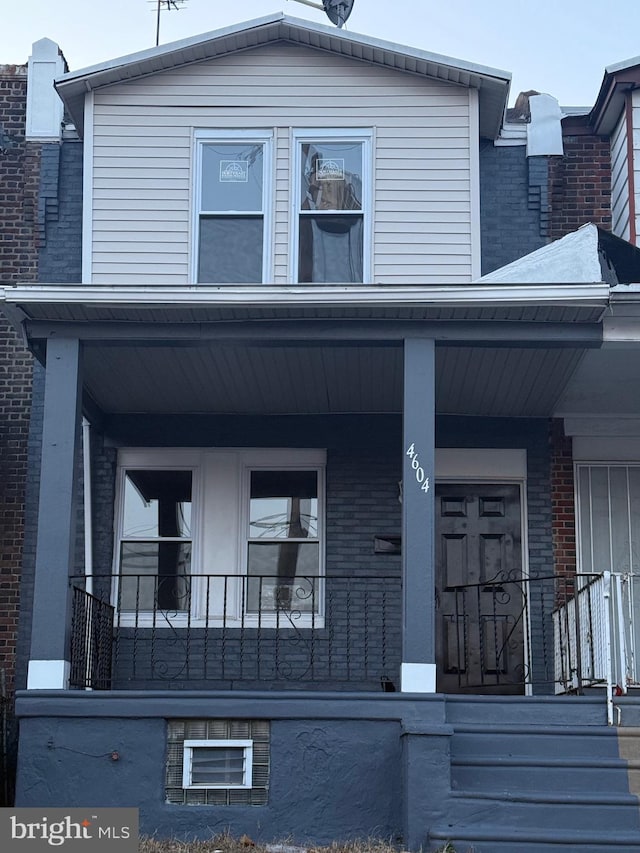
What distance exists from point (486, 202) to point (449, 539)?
3.09 m

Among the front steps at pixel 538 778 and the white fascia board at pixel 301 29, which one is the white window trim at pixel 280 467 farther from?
the white fascia board at pixel 301 29

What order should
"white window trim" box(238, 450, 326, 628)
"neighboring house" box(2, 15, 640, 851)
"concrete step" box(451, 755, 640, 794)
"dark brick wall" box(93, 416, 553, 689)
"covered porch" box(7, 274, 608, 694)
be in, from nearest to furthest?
1. "concrete step" box(451, 755, 640, 794)
2. "neighboring house" box(2, 15, 640, 851)
3. "covered porch" box(7, 274, 608, 694)
4. "dark brick wall" box(93, 416, 553, 689)
5. "white window trim" box(238, 450, 326, 628)

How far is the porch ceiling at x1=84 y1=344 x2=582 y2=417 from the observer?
9.33 meters

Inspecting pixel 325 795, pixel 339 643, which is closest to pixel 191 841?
pixel 325 795

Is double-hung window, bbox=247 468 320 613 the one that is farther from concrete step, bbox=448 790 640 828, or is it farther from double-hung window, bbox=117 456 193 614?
concrete step, bbox=448 790 640 828

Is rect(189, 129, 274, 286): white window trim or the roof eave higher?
the roof eave

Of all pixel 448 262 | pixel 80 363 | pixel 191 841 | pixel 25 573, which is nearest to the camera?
pixel 191 841

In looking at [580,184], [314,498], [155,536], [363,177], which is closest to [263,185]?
[363,177]

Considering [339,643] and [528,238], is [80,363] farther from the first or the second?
[528,238]

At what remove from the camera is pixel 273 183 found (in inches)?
406

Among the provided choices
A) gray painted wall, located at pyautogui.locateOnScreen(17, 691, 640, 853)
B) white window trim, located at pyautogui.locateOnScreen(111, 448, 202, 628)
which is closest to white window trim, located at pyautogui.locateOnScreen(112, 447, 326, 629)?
white window trim, located at pyautogui.locateOnScreen(111, 448, 202, 628)

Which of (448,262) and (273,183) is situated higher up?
(273,183)

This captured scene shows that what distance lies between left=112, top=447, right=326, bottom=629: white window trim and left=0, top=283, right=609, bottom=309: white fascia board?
2.67 m

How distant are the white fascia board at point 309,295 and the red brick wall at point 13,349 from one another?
2.80 m
